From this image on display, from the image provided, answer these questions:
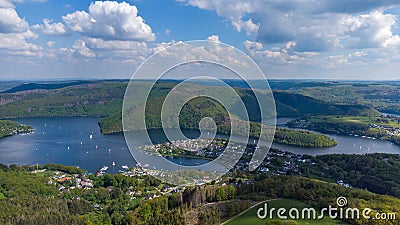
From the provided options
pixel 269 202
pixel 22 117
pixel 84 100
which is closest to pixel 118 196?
pixel 269 202

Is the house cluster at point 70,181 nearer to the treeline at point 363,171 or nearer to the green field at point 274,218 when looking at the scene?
the green field at point 274,218

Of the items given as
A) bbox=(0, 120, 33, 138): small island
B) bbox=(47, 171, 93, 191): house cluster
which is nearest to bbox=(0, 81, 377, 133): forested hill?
bbox=(0, 120, 33, 138): small island

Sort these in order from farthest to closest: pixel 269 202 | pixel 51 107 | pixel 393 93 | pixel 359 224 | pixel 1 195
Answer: pixel 393 93 → pixel 51 107 → pixel 1 195 → pixel 269 202 → pixel 359 224

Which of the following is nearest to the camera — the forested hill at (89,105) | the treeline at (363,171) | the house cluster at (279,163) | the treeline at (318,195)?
the treeline at (318,195)

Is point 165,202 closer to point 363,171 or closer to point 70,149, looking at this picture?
point 363,171

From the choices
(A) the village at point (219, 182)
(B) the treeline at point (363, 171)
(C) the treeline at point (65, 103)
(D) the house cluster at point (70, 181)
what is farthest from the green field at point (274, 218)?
(C) the treeline at point (65, 103)

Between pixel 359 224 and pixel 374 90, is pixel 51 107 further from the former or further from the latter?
pixel 374 90

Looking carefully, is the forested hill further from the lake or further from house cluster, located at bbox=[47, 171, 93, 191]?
house cluster, located at bbox=[47, 171, 93, 191]

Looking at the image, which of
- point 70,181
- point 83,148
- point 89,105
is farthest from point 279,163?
point 89,105
